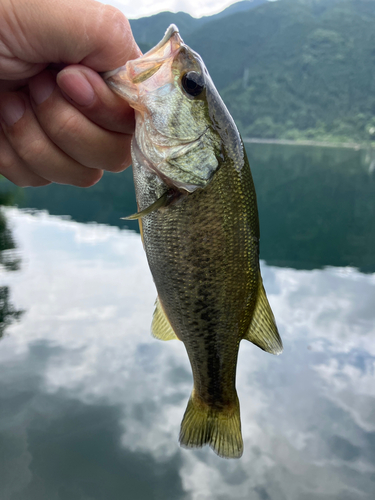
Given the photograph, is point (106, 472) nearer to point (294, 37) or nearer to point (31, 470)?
point (31, 470)

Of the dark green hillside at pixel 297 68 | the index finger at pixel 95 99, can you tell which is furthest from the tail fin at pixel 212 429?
the dark green hillside at pixel 297 68

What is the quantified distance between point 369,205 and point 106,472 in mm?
47397

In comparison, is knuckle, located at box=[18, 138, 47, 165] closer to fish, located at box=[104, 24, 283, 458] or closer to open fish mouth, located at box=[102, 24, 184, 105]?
fish, located at box=[104, 24, 283, 458]

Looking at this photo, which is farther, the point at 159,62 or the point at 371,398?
the point at 371,398

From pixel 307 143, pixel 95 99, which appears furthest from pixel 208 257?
pixel 307 143

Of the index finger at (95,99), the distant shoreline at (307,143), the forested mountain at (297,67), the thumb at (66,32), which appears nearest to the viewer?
the thumb at (66,32)

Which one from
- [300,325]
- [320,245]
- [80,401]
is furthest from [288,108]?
[80,401]

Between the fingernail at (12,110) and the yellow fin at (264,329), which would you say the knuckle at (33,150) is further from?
the yellow fin at (264,329)

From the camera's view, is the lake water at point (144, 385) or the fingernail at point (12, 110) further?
the lake water at point (144, 385)

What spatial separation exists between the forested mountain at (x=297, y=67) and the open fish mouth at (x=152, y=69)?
469 ft

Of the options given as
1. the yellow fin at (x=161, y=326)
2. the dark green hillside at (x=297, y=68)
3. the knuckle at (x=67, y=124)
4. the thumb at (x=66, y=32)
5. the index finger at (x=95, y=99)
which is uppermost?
the thumb at (x=66, y=32)

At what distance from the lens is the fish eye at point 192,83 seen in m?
2.02

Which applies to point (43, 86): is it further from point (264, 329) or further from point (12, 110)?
point (264, 329)

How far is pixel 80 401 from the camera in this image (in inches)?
604
